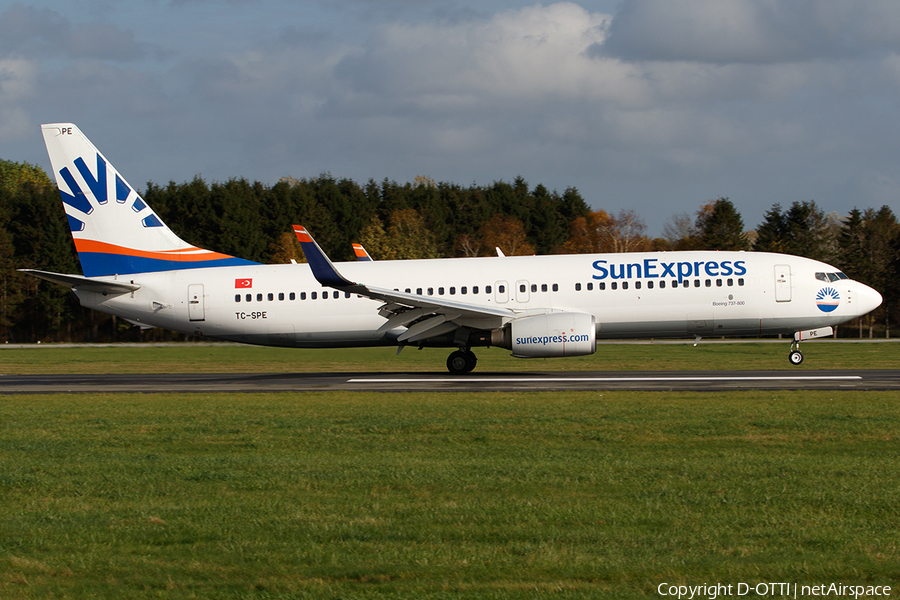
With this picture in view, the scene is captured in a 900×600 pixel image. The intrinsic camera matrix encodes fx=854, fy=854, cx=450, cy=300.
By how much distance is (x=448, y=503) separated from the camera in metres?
8.46

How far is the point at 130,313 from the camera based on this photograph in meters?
27.6

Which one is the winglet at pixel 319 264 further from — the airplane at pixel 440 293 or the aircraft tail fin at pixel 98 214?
the aircraft tail fin at pixel 98 214

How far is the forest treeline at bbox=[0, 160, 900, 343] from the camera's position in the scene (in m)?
69.8

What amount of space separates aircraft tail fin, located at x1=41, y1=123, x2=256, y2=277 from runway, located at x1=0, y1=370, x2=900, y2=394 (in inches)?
149

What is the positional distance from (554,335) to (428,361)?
10.6 metres

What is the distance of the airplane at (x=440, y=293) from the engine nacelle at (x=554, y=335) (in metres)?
0.03

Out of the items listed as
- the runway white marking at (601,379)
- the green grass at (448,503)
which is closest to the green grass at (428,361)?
the runway white marking at (601,379)

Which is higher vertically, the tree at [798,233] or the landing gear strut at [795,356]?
the tree at [798,233]

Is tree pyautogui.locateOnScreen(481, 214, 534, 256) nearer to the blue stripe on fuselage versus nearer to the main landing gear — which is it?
the blue stripe on fuselage

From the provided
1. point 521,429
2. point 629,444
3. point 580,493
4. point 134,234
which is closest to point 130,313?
point 134,234

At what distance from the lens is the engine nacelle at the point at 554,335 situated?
77.3 feet

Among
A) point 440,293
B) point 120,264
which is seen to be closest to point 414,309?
point 440,293

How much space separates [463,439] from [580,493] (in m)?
4.19

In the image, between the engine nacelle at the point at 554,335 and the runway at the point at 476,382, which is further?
the engine nacelle at the point at 554,335
